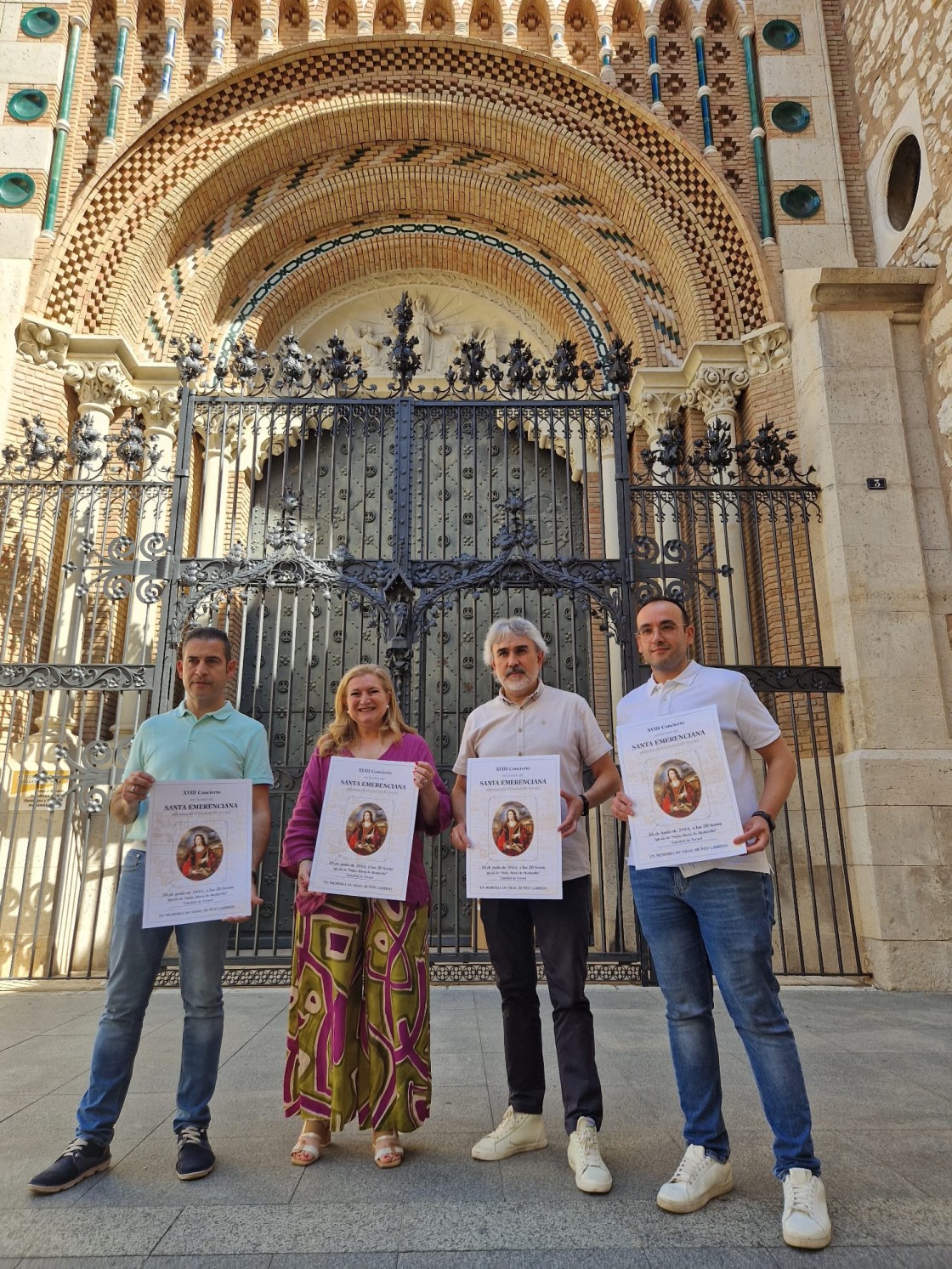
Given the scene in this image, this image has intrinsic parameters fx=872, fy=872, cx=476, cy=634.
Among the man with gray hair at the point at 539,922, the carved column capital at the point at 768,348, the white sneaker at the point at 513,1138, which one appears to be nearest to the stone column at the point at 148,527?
the man with gray hair at the point at 539,922

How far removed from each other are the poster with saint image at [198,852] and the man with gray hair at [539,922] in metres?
0.74

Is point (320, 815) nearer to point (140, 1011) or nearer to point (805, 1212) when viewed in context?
point (140, 1011)

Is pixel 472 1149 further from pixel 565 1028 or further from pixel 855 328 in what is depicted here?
pixel 855 328

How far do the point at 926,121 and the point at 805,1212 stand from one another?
8858 millimetres

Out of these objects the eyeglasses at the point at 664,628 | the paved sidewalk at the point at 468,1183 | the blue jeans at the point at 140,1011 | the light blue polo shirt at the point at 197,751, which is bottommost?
the paved sidewalk at the point at 468,1183

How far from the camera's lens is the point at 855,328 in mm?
7641

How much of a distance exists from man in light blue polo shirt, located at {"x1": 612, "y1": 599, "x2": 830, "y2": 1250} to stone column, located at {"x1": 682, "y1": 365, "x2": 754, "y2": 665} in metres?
5.41

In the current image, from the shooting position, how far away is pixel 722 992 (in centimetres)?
246

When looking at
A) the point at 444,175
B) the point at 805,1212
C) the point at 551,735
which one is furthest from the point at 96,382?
the point at 805,1212

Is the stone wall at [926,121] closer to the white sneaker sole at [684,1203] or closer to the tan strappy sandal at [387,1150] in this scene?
the white sneaker sole at [684,1203]

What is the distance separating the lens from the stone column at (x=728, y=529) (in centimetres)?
820

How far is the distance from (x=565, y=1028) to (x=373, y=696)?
126cm

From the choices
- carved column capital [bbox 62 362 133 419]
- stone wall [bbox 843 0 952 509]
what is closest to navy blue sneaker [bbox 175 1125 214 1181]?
stone wall [bbox 843 0 952 509]

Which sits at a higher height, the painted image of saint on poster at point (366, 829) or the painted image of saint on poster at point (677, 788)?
the painted image of saint on poster at point (677, 788)
